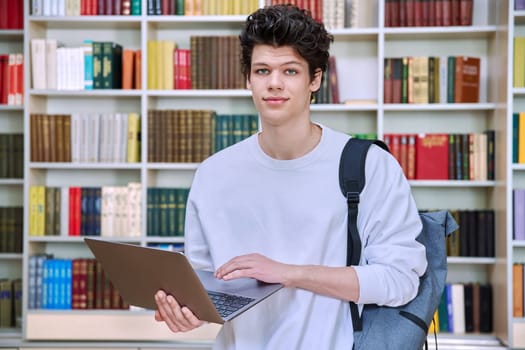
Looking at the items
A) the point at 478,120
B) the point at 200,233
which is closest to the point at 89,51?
the point at 478,120

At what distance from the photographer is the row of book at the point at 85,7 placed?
166 inches

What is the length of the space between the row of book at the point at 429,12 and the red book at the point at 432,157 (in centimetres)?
58

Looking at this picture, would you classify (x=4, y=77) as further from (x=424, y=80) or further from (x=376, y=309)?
(x=376, y=309)

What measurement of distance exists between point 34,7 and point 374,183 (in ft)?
10.5

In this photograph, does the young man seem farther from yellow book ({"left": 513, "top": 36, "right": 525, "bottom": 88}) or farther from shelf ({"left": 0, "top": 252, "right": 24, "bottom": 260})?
shelf ({"left": 0, "top": 252, "right": 24, "bottom": 260})

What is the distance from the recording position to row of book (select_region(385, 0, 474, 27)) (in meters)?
4.11

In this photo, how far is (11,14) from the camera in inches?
170

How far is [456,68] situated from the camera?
4133mm

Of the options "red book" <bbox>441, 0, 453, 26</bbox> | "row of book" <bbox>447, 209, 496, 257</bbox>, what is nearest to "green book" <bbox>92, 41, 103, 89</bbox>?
"red book" <bbox>441, 0, 453, 26</bbox>

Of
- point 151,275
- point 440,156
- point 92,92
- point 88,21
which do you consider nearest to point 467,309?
point 440,156

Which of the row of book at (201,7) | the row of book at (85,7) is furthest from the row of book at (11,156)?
the row of book at (201,7)

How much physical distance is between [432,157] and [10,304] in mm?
2400

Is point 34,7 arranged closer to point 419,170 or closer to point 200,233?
point 419,170

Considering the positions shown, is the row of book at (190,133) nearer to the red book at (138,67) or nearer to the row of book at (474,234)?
the red book at (138,67)
